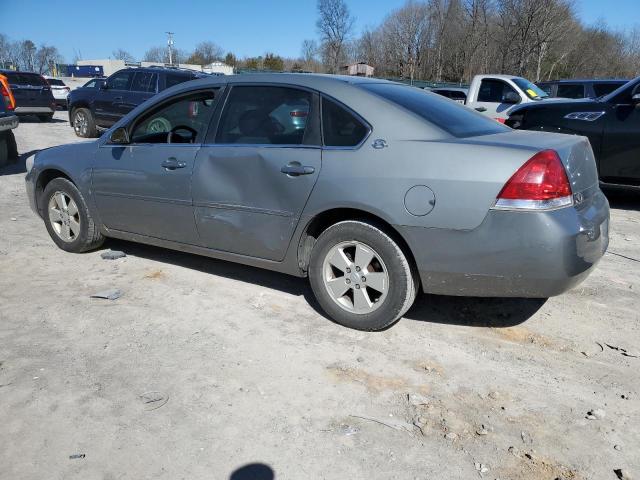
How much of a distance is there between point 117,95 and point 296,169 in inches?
457

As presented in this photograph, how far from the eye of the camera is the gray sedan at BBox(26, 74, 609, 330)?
3061mm

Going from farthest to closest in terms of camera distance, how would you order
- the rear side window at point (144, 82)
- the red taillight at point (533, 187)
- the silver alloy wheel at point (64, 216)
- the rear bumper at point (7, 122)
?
the rear side window at point (144, 82), the rear bumper at point (7, 122), the silver alloy wheel at point (64, 216), the red taillight at point (533, 187)

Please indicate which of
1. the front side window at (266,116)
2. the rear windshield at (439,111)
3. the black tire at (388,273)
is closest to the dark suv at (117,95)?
the front side window at (266,116)

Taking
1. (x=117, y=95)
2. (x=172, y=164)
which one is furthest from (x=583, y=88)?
(x=117, y=95)

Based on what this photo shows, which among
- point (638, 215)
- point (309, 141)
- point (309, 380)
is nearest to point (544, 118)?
point (638, 215)

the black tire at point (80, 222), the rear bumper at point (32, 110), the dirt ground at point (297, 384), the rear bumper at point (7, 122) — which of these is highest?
the rear bumper at point (7, 122)

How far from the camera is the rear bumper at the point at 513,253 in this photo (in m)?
3.00

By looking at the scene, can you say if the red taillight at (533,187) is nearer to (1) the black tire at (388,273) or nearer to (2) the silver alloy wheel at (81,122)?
(1) the black tire at (388,273)

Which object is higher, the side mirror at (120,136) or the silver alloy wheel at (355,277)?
the side mirror at (120,136)

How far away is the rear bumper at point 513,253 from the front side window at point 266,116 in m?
1.10

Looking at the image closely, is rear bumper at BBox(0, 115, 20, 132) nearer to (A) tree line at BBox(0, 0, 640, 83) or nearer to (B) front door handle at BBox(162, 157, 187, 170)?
(B) front door handle at BBox(162, 157, 187, 170)

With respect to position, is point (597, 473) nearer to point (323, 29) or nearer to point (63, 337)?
point (63, 337)

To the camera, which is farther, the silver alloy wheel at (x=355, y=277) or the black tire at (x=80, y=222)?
the black tire at (x=80, y=222)

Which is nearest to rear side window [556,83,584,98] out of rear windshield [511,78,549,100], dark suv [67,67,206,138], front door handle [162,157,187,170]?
rear windshield [511,78,549,100]
